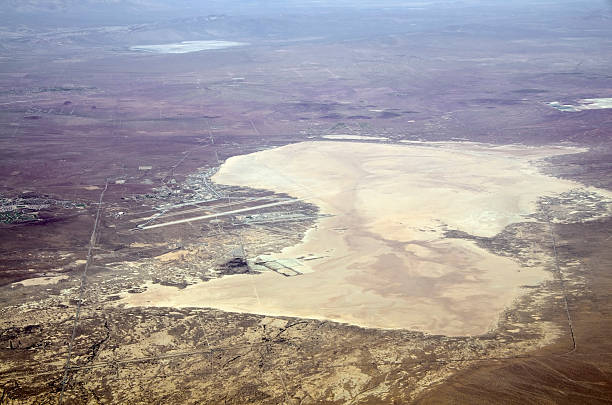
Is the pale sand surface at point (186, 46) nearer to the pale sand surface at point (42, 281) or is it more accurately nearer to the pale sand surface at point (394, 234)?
the pale sand surface at point (394, 234)

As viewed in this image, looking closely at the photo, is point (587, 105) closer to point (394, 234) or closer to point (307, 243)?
point (394, 234)

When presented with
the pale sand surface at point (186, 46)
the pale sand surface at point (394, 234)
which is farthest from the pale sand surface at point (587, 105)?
the pale sand surface at point (186, 46)

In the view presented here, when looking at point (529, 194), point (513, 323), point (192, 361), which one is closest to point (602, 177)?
point (529, 194)

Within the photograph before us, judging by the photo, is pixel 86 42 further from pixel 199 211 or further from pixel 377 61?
pixel 199 211

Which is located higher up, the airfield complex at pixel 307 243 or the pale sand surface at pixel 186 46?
the airfield complex at pixel 307 243

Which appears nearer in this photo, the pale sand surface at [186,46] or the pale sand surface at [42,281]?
the pale sand surface at [42,281]

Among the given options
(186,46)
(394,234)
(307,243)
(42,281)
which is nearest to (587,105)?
(394,234)
